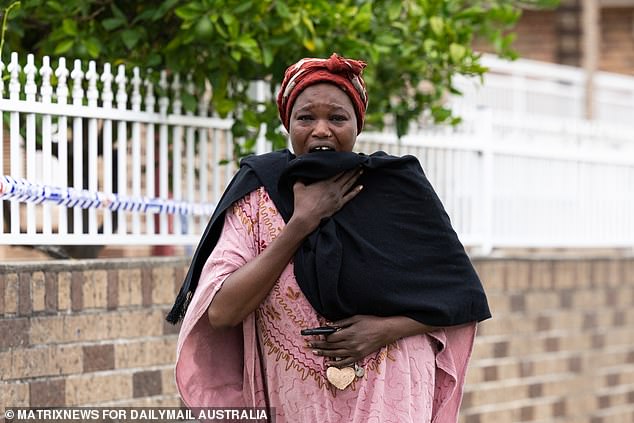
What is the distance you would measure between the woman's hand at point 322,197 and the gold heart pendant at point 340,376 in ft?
1.22

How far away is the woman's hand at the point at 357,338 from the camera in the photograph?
3.42 metres

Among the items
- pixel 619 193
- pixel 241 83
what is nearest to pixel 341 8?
pixel 241 83

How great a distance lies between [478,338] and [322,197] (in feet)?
14.5

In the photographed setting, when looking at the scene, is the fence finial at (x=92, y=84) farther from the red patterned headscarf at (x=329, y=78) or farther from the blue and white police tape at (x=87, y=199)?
the red patterned headscarf at (x=329, y=78)

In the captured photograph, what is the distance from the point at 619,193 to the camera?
9.39m

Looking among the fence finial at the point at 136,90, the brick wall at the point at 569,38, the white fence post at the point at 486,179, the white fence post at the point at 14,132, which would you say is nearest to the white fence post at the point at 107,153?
the fence finial at the point at 136,90

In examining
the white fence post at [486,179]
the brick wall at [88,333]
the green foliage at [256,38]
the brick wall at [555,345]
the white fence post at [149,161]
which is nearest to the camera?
the brick wall at [88,333]

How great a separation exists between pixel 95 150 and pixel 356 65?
2.38 meters

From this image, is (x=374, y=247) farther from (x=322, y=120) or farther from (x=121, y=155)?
(x=121, y=155)

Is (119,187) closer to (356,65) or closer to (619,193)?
(356,65)

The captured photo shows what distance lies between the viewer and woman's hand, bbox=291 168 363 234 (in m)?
3.41

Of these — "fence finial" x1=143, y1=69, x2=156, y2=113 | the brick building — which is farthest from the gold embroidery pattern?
the brick building

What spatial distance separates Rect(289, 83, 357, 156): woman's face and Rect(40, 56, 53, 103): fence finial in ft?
7.30

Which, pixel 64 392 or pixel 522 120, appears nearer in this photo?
pixel 64 392
